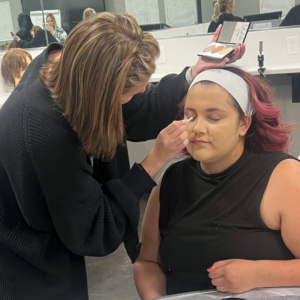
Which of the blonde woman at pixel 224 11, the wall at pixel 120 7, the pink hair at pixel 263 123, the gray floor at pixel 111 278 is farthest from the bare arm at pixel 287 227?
the wall at pixel 120 7

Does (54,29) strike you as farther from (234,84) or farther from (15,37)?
(234,84)

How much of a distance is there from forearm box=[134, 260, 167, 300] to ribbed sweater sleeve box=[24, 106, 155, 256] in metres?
0.29

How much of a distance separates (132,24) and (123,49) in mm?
99

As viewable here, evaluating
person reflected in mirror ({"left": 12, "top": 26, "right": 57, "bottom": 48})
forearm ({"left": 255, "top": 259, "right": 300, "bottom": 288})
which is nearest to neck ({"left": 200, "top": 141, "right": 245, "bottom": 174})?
forearm ({"left": 255, "top": 259, "right": 300, "bottom": 288})

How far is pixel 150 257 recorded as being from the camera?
1352mm

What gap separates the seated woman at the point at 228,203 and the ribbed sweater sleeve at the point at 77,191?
22 cm

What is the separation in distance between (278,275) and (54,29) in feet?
9.94

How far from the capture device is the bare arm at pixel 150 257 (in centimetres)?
131

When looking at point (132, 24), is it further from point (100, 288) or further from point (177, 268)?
point (100, 288)

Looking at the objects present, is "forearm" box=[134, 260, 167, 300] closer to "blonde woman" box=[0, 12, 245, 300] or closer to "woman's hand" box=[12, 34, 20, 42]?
"blonde woman" box=[0, 12, 245, 300]

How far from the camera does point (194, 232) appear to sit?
3.97 feet

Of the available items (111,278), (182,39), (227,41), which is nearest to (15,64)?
(182,39)

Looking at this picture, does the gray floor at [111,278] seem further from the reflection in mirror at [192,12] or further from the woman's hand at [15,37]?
the woman's hand at [15,37]

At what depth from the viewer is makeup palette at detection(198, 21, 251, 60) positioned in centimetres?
128
